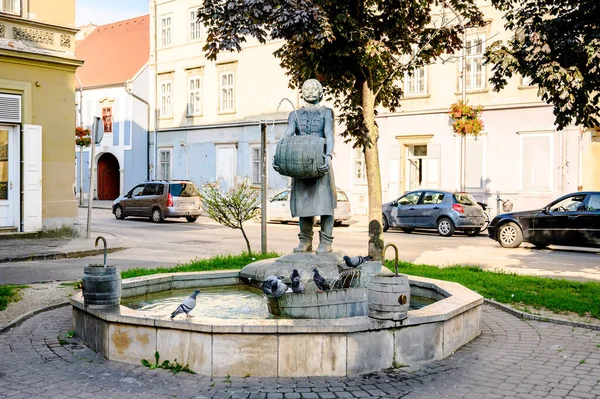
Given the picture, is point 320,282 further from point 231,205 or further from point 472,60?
point 472,60

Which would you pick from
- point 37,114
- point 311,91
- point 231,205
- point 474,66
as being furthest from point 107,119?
point 311,91

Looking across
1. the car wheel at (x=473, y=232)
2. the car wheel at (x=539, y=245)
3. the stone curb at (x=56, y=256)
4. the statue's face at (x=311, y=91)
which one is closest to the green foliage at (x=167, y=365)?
the statue's face at (x=311, y=91)

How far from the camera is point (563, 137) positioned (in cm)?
2433

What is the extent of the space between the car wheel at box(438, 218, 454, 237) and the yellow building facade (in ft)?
37.7

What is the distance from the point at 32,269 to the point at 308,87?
7.44 m

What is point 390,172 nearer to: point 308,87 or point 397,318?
point 308,87

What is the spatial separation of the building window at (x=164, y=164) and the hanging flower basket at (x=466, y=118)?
19.0 meters

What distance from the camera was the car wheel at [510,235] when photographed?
17.8 metres

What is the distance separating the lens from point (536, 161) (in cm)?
2505

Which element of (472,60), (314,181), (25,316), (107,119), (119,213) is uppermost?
(472,60)

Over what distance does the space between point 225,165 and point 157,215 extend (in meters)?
9.08

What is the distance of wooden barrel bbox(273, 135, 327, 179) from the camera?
7.84m

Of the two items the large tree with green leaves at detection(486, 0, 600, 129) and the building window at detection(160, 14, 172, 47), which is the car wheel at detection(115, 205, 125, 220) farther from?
the large tree with green leaves at detection(486, 0, 600, 129)

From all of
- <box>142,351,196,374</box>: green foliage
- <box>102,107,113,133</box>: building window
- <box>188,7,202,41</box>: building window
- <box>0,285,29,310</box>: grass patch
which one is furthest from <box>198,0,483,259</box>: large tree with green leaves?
<box>102,107,113,133</box>: building window
